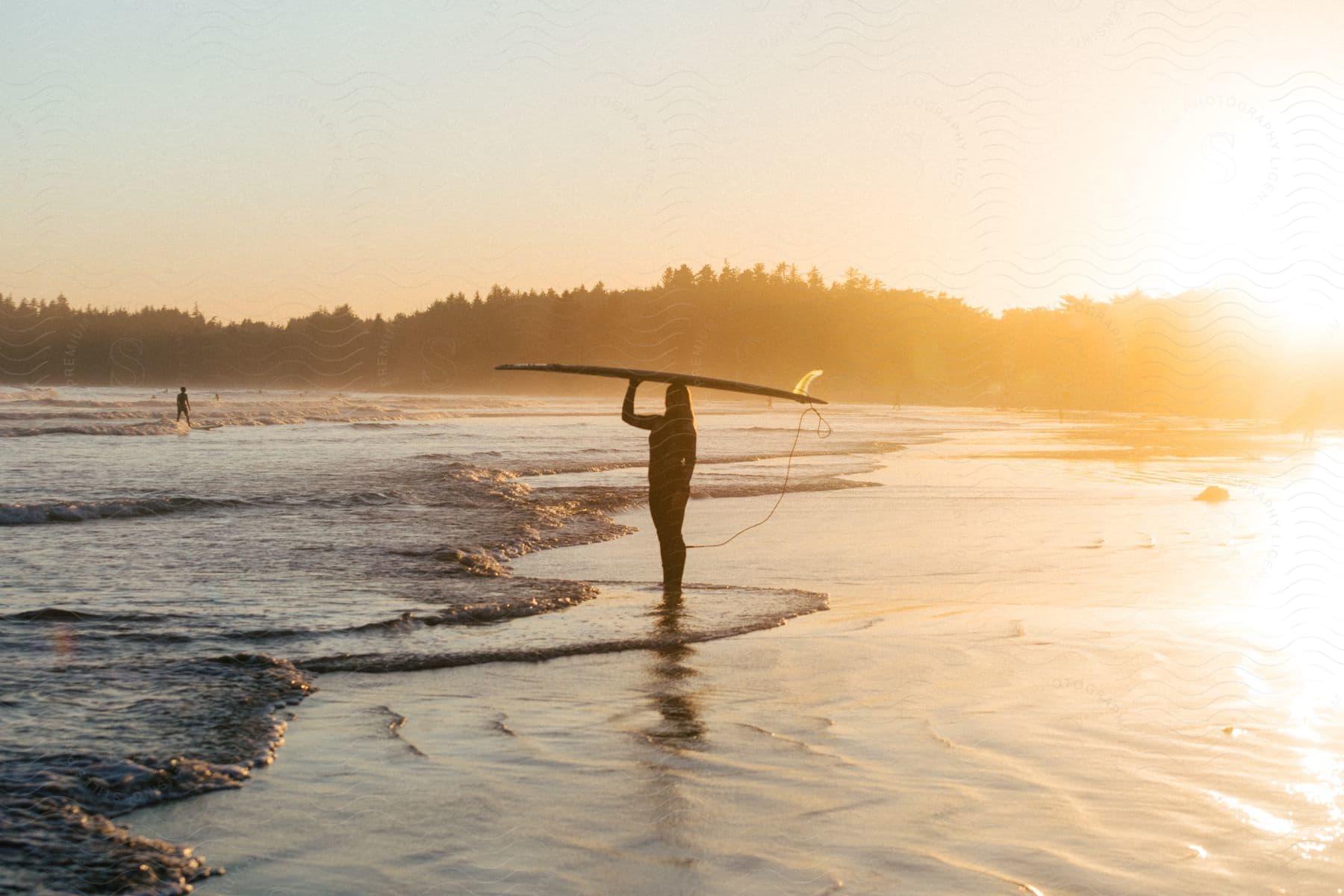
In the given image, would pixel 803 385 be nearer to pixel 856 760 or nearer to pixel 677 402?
pixel 677 402

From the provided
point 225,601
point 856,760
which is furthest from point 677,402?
point 856,760

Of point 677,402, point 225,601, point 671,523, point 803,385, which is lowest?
point 225,601

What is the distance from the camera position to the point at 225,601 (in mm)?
11031

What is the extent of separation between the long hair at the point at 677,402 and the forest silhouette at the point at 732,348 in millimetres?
42613

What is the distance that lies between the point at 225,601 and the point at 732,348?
11119 cm

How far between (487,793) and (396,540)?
10663 millimetres

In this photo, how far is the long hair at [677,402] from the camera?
1081 centimetres

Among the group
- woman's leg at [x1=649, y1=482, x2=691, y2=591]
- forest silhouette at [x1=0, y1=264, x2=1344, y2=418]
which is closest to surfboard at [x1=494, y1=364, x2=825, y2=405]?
woman's leg at [x1=649, y1=482, x2=691, y2=591]

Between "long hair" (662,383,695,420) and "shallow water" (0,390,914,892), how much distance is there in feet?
6.76

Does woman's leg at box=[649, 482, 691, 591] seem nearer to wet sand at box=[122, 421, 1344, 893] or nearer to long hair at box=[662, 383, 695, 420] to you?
wet sand at box=[122, 421, 1344, 893]

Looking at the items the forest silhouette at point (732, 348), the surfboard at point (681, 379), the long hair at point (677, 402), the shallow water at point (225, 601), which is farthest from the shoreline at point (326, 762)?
the forest silhouette at point (732, 348)

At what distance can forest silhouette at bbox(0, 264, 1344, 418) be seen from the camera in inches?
3406

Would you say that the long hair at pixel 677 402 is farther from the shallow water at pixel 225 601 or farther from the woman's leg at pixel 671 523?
the shallow water at pixel 225 601

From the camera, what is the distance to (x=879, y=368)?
130000 mm
